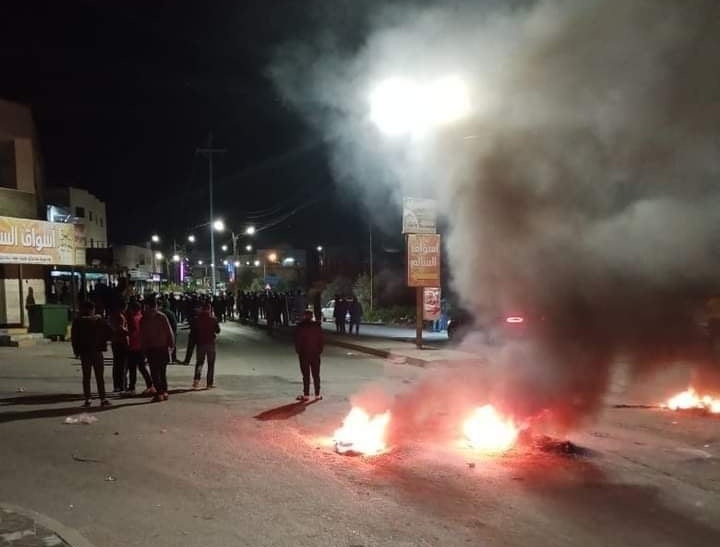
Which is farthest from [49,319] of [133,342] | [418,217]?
[418,217]

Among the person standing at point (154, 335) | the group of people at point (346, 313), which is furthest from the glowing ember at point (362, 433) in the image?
the group of people at point (346, 313)

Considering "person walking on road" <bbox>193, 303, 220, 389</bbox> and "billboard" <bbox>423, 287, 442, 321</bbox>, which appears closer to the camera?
"person walking on road" <bbox>193, 303, 220, 389</bbox>

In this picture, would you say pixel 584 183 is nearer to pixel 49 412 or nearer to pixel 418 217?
pixel 49 412

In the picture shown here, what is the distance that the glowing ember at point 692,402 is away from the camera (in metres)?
9.22

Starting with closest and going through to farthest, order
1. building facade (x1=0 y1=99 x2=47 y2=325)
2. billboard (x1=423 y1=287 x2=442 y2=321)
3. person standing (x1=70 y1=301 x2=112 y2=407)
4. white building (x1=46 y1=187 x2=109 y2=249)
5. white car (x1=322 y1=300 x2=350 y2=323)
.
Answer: person standing (x1=70 y1=301 x2=112 y2=407) → building facade (x1=0 y1=99 x2=47 y2=325) → billboard (x1=423 y1=287 x2=442 y2=321) → white car (x1=322 y1=300 x2=350 y2=323) → white building (x1=46 y1=187 x2=109 y2=249)

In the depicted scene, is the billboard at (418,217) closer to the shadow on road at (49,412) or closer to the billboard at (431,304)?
the billboard at (431,304)

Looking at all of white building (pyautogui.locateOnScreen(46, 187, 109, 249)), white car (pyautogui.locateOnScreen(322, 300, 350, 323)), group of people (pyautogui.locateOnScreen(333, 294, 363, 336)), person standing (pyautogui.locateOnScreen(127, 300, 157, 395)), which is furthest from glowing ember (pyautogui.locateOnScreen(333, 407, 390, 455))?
white building (pyautogui.locateOnScreen(46, 187, 109, 249))

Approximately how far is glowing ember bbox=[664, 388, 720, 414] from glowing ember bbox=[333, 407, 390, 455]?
14.3 ft

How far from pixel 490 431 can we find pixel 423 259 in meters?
10.5

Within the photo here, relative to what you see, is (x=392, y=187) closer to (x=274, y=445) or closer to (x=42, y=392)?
(x=274, y=445)

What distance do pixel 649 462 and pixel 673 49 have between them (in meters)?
4.08

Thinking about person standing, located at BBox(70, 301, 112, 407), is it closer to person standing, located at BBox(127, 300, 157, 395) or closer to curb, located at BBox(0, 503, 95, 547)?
person standing, located at BBox(127, 300, 157, 395)

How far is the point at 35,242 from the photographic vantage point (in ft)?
63.1

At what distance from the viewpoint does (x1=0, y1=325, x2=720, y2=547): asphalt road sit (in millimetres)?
4828
